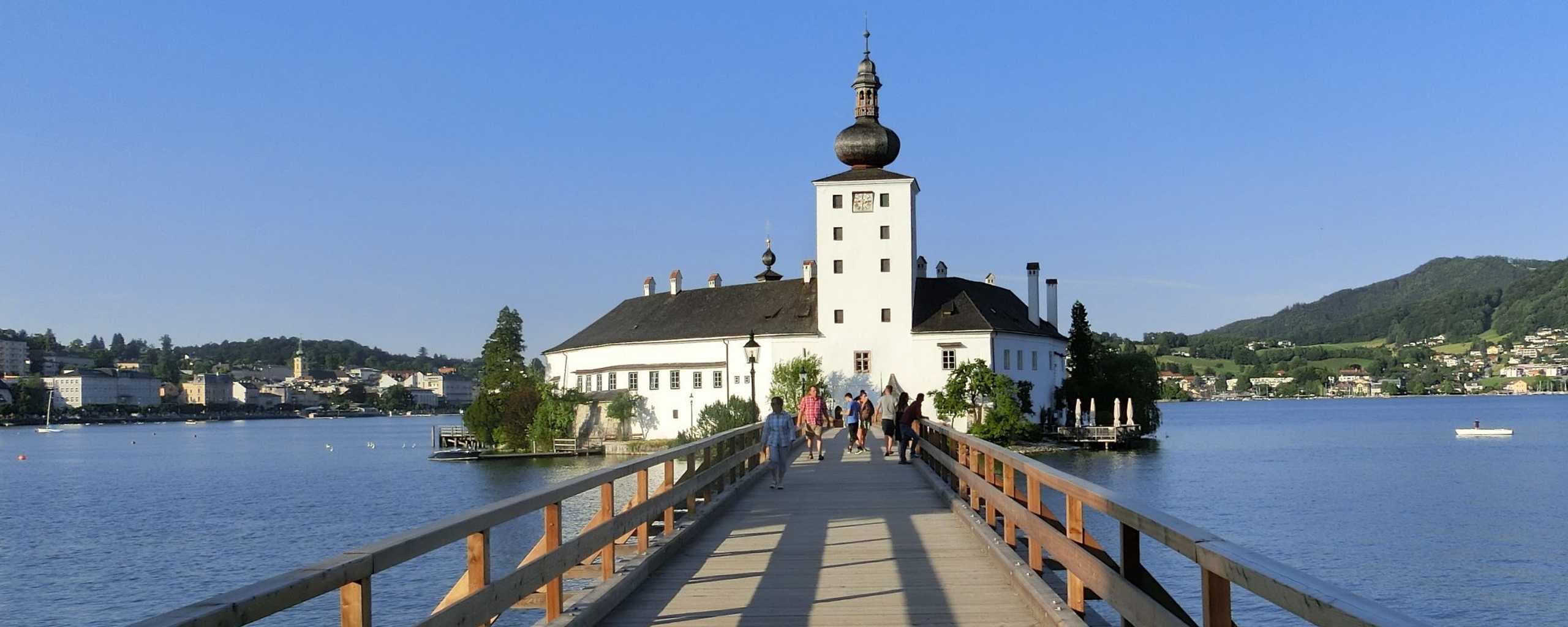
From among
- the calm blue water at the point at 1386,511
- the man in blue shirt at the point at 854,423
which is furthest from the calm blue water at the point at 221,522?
the calm blue water at the point at 1386,511

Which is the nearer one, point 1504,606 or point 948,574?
point 948,574

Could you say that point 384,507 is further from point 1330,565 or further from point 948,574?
point 948,574

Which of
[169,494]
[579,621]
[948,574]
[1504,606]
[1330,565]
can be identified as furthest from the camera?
[169,494]

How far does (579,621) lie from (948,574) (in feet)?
11.5

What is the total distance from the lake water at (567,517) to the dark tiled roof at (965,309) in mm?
7729

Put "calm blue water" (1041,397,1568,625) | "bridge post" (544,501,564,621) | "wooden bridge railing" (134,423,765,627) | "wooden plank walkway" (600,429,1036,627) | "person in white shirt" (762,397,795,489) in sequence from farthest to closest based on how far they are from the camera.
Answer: "calm blue water" (1041,397,1568,625)
"person in white shirt" (762,397,795,489)
"wooden plank walkway" (600,429,1036,627)
"bridge post" (544,501,564,621)
"wooden bridge railing" (134,423,765,627)

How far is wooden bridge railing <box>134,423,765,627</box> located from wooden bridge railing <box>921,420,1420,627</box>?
9.13 feet

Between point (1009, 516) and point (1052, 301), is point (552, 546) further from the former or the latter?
point (1052, 301)

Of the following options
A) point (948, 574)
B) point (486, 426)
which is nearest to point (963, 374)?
point (486, 426)

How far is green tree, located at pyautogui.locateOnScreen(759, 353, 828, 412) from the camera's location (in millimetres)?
69125

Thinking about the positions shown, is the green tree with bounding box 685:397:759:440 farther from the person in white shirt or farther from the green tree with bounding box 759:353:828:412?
the person in white shirt

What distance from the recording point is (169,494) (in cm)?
6369

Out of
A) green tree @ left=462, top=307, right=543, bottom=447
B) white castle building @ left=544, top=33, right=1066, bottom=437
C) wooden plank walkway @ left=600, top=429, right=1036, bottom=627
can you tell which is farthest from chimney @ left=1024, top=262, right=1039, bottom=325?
wooden plank walkway @ left=600, top=429, right=1036, bottom=627

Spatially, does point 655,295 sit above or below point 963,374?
above
